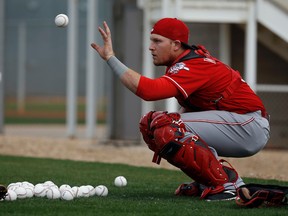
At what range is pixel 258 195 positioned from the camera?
6.39m

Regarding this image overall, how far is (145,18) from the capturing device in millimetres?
16812

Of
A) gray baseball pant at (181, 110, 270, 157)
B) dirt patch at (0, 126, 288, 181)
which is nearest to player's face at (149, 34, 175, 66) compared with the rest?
gray baseball pant at (181, 110, 270, 157)

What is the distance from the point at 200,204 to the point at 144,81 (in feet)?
3.40

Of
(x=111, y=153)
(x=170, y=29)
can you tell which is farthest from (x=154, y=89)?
(x=111, y=153)

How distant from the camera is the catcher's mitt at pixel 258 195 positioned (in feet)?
21.0

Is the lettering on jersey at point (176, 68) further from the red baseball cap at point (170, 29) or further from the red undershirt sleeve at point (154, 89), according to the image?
the red baseball cap at point (170, 29)

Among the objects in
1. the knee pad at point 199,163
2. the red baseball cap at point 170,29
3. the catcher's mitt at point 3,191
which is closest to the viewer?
the catcher's mitt at point 3,191

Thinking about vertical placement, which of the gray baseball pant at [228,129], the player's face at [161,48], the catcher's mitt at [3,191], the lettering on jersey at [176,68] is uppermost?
the player's face at [161,48]

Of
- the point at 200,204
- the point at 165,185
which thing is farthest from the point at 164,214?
the point at 165,185

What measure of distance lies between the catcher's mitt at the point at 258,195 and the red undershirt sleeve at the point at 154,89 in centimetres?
96

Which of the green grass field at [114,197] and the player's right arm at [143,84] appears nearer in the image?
the green grass field at [114,197]

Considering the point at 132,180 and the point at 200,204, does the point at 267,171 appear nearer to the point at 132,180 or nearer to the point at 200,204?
the point at 132,180

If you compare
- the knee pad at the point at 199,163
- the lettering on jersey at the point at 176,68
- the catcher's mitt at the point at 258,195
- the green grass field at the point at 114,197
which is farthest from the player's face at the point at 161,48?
the catcher's mitt at the point at 258,195

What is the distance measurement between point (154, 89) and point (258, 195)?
1153 mm
